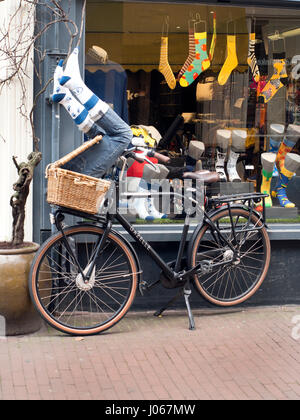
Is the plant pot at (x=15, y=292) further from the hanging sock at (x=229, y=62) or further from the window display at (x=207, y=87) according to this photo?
the hanging sock at (x=229, y=62)

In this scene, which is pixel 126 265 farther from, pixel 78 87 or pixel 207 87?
pixel 207 87

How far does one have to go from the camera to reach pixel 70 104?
17.5 feet

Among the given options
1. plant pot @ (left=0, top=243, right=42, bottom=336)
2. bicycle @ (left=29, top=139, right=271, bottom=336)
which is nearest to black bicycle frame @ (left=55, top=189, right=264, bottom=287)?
bicycle @ (left=29, top=139, right=271, bottom=336)

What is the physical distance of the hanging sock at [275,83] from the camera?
6.89 metres

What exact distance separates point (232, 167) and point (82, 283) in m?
2.26

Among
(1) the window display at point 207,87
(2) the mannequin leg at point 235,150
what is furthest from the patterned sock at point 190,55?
(2) the mannequin leg at point 235,150

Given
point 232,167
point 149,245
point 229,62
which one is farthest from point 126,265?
point 229,62

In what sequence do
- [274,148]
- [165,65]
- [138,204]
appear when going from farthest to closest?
[274,148], [165,65], [138,204]

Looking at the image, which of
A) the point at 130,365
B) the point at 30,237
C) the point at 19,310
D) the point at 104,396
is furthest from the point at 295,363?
the point at 30,237

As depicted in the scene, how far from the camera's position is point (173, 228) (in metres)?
6.18

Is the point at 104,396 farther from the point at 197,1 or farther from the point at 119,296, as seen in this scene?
the point at 197,1

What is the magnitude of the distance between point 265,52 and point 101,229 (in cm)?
279

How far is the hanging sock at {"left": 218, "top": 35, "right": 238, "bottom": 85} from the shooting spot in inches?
266

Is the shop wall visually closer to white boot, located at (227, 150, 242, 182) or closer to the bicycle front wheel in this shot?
the bicycle front wheel
